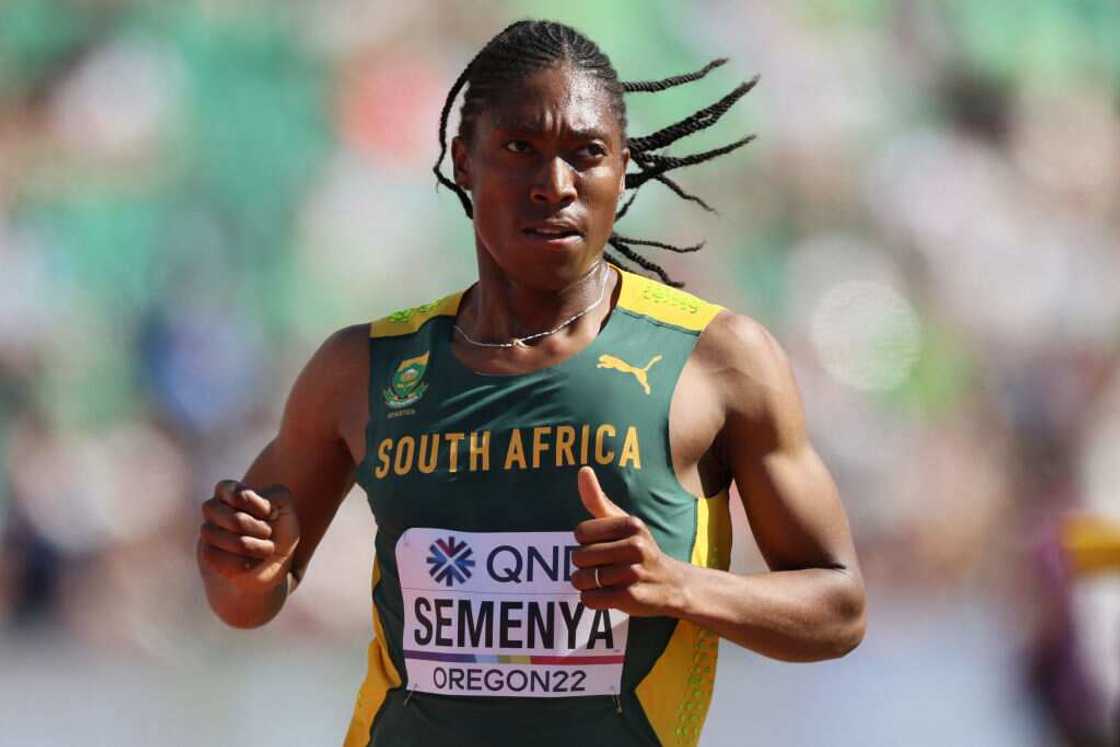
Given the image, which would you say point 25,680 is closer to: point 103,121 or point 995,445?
point 103,121

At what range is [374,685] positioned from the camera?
254 cm

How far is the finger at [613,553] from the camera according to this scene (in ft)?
6.79

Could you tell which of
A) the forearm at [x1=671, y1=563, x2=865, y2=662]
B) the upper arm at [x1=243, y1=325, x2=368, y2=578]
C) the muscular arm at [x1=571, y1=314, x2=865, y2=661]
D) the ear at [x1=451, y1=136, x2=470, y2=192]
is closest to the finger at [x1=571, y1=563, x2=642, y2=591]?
the forearm at [x1=671, y1=563, x2=865, y2=662]

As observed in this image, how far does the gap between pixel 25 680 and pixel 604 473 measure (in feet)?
14.7

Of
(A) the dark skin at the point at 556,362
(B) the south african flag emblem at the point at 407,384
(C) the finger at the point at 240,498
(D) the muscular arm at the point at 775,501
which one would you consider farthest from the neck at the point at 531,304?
(C) the finger at the point at 240,498

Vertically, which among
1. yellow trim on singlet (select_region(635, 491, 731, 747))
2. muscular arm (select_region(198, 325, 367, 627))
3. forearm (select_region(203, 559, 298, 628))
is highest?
muscular arm (select_region(198, 325, 367, 627))

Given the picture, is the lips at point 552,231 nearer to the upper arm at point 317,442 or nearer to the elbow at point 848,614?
the upper arm at point 317,442

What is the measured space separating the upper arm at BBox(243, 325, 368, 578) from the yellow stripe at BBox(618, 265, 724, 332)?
43 centimetres

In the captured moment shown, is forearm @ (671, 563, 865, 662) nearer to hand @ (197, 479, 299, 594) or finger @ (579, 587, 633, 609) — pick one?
finger @ (579, 587, 633, 609)

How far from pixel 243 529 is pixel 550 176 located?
66 centimetres

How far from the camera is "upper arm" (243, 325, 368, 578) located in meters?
2.68

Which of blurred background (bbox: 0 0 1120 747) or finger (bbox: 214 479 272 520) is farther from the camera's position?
blurred background (bbox: 0 0 1120 747)

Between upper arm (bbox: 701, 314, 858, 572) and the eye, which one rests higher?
the eye

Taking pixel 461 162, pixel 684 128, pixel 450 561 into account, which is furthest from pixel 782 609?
pixel 684 128
